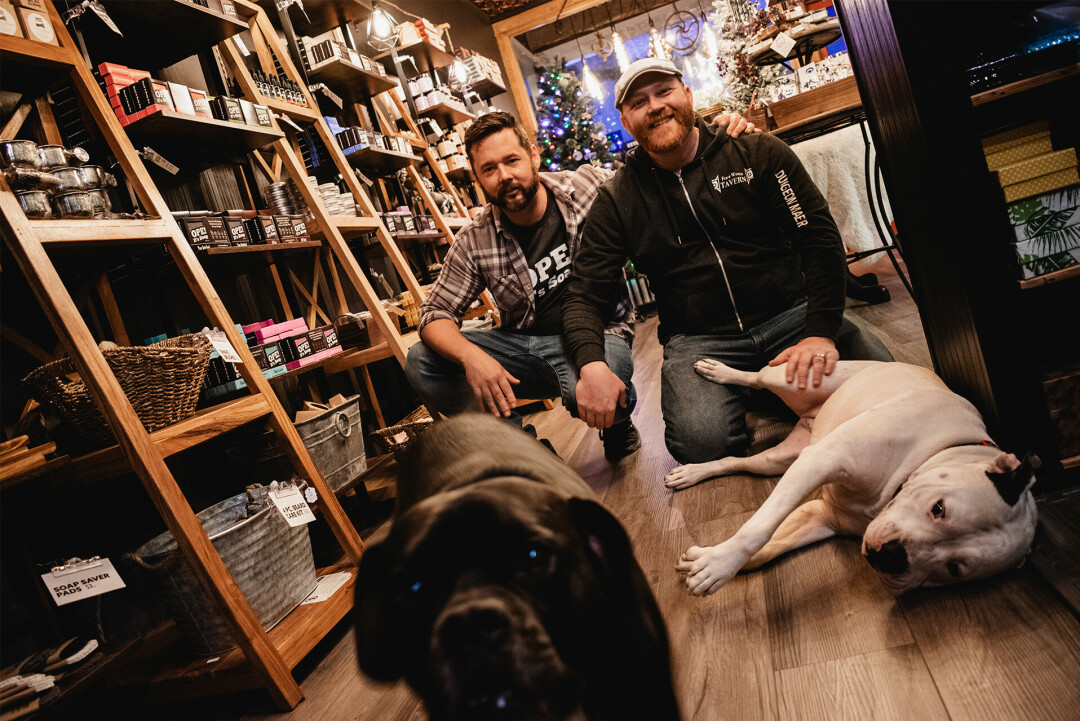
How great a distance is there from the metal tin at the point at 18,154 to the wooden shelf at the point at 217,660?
4.50 feet

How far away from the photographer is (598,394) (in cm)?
213

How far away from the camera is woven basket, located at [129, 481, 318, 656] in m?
1.81

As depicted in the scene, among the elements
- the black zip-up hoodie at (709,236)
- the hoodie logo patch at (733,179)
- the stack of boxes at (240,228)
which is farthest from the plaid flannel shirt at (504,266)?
the stack of boxes at (240,228)

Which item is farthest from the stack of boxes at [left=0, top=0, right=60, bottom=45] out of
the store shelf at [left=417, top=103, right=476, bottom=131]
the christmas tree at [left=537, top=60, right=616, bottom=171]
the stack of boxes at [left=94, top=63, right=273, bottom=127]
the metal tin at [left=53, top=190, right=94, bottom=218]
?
the christmas tree at [left=537, top=60, right=616, bottom=171]

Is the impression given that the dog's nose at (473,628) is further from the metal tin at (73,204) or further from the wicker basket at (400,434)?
the wicker basket at (400,434)

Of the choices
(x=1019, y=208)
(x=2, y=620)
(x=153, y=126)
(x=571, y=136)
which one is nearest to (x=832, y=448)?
(x=1019, y=208)

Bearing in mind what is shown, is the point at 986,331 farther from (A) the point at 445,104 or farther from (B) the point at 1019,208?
(A) the point at 445,104

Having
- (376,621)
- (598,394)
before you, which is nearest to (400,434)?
(598,394)

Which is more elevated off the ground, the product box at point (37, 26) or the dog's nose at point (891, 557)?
the product box at point (37, 26)

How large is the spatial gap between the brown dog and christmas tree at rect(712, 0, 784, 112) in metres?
4.57

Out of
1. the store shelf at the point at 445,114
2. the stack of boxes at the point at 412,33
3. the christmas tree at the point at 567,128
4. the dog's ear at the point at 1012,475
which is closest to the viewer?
the dog's ear at the point at 1012,475

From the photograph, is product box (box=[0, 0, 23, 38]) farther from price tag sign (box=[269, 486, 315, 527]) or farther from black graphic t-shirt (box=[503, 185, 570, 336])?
black graphic t-shirt (box=[503, 185, 570, 336])

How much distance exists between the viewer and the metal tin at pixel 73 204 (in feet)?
5.69

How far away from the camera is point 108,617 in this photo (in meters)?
2.11
